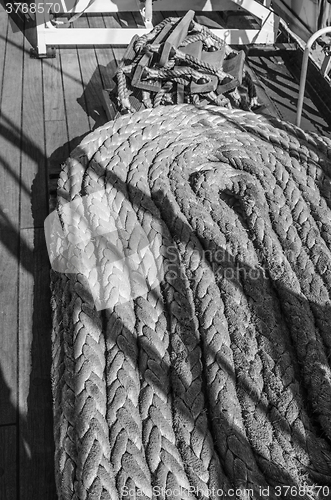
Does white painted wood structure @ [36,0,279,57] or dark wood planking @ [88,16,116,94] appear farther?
white painted wood structure @ [36,0,279,57]

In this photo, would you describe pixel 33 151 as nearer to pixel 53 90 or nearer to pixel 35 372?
pixel 53 90

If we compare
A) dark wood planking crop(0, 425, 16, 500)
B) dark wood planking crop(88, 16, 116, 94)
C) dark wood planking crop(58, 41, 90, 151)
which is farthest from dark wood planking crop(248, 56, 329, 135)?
dark wood planking crop(0, 425, 16, 500)

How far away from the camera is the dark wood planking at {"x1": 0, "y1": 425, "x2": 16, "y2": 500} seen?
151cm

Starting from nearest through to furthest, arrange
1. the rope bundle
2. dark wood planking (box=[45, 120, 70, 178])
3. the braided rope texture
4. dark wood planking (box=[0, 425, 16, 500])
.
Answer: the braided rope texture
dark wood planking (box=[0, 425, 16, 500])
dark wood planking (box=[45, 120, 70, 178])
the rope bundle

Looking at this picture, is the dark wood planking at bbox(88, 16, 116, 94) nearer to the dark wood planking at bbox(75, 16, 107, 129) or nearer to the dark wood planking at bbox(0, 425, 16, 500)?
the dark wood planking at bbox(75, 16, 107, 129)

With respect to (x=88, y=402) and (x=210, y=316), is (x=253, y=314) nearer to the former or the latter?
(x=210, y=316)

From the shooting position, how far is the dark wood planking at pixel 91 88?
9.66 feet

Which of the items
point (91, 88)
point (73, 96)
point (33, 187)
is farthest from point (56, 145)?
point (91, 88)

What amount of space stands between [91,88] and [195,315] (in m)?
1.86

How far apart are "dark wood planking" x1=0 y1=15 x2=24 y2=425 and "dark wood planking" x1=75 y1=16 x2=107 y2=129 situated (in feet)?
1.13

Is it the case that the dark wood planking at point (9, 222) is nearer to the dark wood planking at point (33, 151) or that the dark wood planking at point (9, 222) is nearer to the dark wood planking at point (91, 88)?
the dark wood planking at point (33, 151)

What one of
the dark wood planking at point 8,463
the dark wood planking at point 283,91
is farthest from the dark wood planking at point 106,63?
the dark wood planking at point 8,463

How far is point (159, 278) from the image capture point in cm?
184

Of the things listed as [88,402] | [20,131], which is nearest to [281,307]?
[88,402]
